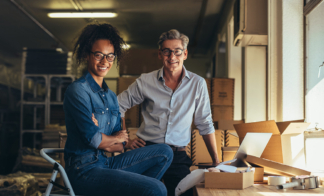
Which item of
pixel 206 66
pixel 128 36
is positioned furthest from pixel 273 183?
pixel 206 66

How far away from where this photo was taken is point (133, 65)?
15.5 feet

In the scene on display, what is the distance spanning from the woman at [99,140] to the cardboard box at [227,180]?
22cm

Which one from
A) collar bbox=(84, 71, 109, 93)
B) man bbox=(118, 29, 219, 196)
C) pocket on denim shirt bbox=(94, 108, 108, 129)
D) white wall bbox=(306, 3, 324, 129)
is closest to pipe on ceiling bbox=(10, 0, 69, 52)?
man bbox=(118, 29, 219, 196)

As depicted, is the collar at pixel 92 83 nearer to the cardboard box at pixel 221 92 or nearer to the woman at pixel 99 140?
the woman at pixel 99 140

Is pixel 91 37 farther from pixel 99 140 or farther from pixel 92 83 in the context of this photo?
pixel 99 140

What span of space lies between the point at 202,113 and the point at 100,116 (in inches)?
32.9

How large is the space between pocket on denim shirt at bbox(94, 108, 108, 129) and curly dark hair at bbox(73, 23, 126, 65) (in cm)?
30

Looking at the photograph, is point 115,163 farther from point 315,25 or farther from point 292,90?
point 315,25

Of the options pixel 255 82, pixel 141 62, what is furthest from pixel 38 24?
pixel 255 82

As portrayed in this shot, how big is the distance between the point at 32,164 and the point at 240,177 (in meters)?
3.81

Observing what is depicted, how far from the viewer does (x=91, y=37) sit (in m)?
1.40

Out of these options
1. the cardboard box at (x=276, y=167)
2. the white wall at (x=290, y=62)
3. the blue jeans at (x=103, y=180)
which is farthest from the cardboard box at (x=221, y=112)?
the blue jeans at (x=103, y=180)

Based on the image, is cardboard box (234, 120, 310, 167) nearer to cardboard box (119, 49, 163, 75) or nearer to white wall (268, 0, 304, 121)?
white wall (268, 0, 304, 121)

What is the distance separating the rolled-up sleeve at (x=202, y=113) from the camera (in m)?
1.94
